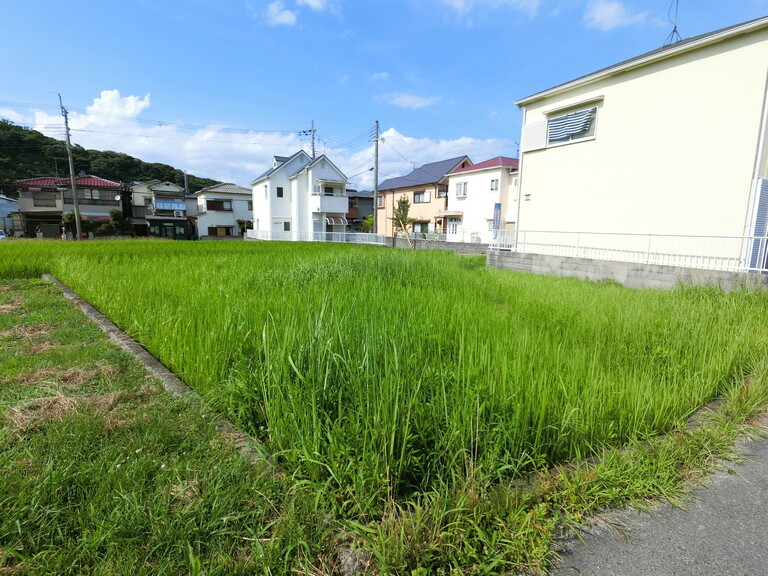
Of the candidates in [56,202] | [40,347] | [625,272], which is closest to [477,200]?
[625,272]

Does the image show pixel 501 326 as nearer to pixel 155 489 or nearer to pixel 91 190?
pixel 155 489

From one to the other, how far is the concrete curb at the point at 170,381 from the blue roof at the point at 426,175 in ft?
102

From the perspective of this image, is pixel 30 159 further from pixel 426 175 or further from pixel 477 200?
pixel 477 200

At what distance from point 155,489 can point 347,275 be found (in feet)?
16.4

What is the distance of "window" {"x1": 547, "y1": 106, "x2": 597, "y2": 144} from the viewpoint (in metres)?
10.7

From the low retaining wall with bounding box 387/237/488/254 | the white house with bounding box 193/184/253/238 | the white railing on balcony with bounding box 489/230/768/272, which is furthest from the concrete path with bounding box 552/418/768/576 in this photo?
the white house with bounding box 193/184/253/238

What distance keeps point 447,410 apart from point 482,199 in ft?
90.6

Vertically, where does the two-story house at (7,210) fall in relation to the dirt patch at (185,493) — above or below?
above

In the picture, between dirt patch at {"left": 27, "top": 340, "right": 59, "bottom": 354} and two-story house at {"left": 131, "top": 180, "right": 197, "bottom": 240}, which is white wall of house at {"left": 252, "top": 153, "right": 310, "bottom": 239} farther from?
dirt patch at {"left": 27, "top": 340, "right": 59, "bottom": 354}

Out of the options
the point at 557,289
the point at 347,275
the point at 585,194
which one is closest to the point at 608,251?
the point at 585,194

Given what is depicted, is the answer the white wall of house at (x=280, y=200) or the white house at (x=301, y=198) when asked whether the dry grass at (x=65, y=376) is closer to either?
the white house at (x=301, y=198)

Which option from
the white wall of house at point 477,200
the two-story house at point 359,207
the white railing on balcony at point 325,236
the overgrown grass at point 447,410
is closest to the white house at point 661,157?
the overgrown grass at point 447,410

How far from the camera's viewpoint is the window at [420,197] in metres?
34.3

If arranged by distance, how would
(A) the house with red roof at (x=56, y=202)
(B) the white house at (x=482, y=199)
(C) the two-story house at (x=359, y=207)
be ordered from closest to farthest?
(B) the white house at (x=482, y=199) < (A) the house with red roof at (x=56, y=202) < (C) the two-story house at (x=359, y=207)
